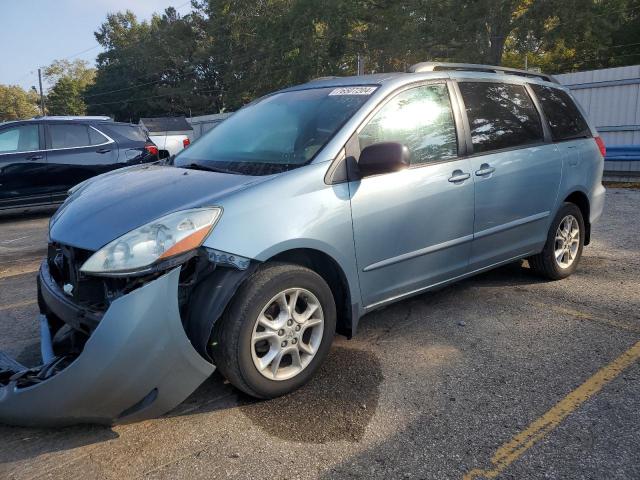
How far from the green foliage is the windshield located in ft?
62.5

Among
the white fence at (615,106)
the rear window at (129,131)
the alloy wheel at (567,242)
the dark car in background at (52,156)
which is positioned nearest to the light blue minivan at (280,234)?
the alloy wheel at (567,242)

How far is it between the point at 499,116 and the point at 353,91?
131cm

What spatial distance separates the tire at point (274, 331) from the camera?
2609 millimetres

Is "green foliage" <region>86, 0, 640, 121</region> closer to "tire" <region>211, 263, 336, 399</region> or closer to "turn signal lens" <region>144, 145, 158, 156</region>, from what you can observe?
"turn signal lens" <region>144, 145, 158, 156</region>

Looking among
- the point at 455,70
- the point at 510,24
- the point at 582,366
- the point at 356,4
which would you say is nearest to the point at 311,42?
the point at 356,4

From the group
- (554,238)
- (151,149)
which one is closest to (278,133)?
(554,238)

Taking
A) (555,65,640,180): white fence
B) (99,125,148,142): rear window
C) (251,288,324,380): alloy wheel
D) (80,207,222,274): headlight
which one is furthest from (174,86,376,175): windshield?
(555,65,640,180): white fence

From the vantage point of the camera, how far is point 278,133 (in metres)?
3.54

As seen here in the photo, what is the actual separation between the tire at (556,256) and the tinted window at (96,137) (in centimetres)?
754

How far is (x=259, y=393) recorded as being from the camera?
2.76 meters

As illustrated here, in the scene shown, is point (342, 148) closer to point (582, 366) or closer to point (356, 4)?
point (582, 366)

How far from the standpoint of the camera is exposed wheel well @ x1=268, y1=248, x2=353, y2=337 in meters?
2.93

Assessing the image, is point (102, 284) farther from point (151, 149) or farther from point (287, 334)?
point (151, 149)

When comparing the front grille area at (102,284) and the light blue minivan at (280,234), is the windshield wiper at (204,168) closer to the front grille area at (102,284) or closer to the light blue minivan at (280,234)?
the light blue minivan at (280,234)
